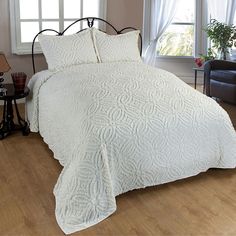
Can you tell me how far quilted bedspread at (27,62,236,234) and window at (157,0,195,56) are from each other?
8.53 ft

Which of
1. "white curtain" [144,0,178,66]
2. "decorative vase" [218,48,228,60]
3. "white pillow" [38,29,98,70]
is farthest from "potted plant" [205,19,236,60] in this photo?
"white pillow" [38,29,98,70]

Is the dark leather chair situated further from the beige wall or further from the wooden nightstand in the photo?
the wooden nightstand

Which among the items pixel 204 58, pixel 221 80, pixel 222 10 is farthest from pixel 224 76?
pixel 222 10

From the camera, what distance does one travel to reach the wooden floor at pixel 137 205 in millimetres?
2287

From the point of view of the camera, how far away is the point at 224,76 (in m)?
4.53

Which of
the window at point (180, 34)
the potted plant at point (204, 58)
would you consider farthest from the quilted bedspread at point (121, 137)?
the window at point (180, 34)

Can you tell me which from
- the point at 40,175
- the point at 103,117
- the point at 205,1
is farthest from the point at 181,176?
the point at 205,1

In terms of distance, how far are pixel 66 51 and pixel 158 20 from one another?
2260 millimetres

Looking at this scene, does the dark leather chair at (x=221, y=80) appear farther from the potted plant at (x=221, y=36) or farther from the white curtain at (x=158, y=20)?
the white curtain at (x=158, y=20)

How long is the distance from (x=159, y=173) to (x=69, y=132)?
724 mm

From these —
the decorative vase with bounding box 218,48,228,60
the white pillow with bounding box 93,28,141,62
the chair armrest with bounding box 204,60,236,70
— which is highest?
the white pillow with bounding box 93,28,141,62

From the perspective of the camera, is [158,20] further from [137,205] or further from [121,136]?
[137,205]

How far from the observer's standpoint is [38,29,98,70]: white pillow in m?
3.82

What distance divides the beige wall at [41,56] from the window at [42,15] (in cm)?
7
